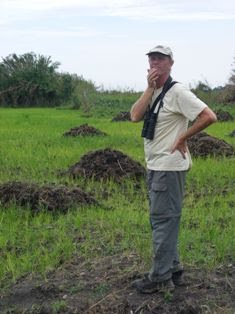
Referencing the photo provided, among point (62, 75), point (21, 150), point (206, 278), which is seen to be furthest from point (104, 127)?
point (62, 75)

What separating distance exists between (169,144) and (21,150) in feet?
30.9

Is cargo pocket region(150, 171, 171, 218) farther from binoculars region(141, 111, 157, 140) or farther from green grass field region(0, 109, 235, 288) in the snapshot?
green grass field region(0, 109, 235, 288)

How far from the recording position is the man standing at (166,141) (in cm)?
501

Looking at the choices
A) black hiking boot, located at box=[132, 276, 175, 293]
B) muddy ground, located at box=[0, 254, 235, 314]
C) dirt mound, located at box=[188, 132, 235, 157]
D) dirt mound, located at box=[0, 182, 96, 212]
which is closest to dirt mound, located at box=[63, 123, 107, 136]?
dirt mound, located at box=[188, 132, 235, 157]

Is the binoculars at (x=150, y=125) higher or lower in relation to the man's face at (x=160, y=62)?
lower

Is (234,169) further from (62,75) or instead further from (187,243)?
(62,75)

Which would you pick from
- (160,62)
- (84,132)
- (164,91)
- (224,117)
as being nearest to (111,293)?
(164,91)

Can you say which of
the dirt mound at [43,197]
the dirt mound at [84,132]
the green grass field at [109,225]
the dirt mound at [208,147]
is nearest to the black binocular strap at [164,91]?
the green grass field at [109,225]

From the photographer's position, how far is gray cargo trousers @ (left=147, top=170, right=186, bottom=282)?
5.09m

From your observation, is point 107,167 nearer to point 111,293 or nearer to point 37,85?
point 111,293

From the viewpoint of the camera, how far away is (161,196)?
509 cm

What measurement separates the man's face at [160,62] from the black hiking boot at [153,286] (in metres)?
1.72

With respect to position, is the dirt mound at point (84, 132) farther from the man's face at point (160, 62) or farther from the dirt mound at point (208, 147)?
the man's face at point (160, 62)

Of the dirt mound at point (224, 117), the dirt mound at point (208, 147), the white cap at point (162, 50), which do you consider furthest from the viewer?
the dirt mound at point (224, 117)
